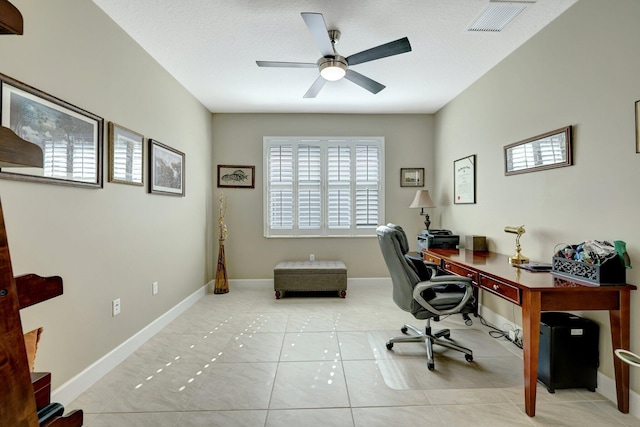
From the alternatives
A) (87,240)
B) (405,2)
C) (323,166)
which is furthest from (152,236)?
(405,2)

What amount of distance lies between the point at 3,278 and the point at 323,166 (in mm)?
4350

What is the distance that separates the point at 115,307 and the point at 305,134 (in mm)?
3348

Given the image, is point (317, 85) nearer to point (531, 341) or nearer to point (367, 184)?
point (367, 184)

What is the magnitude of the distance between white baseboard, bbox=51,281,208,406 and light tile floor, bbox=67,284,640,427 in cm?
5

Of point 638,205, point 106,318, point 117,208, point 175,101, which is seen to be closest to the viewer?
point 638,205

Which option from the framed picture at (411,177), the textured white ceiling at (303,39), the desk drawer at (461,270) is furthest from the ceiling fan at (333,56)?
the framed picture at (411,177)

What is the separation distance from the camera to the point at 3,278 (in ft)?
1.81

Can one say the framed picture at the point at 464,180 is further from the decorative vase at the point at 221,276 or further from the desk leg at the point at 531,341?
the decorative vase at the point at 221,276

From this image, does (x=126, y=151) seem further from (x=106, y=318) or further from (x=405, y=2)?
(x=405, y=2)

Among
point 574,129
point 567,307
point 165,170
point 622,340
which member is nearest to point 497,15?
point 574,129

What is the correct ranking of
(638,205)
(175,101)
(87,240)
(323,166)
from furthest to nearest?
(323,166) < (175,101) < (87,240) < (638,205)

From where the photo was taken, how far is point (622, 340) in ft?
6.07

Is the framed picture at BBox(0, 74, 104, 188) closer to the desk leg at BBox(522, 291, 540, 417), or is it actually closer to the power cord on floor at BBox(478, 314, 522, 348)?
the desk leg at BBox(522, 291, 540, 417)

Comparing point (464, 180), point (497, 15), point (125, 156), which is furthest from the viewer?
point (464, 180)
